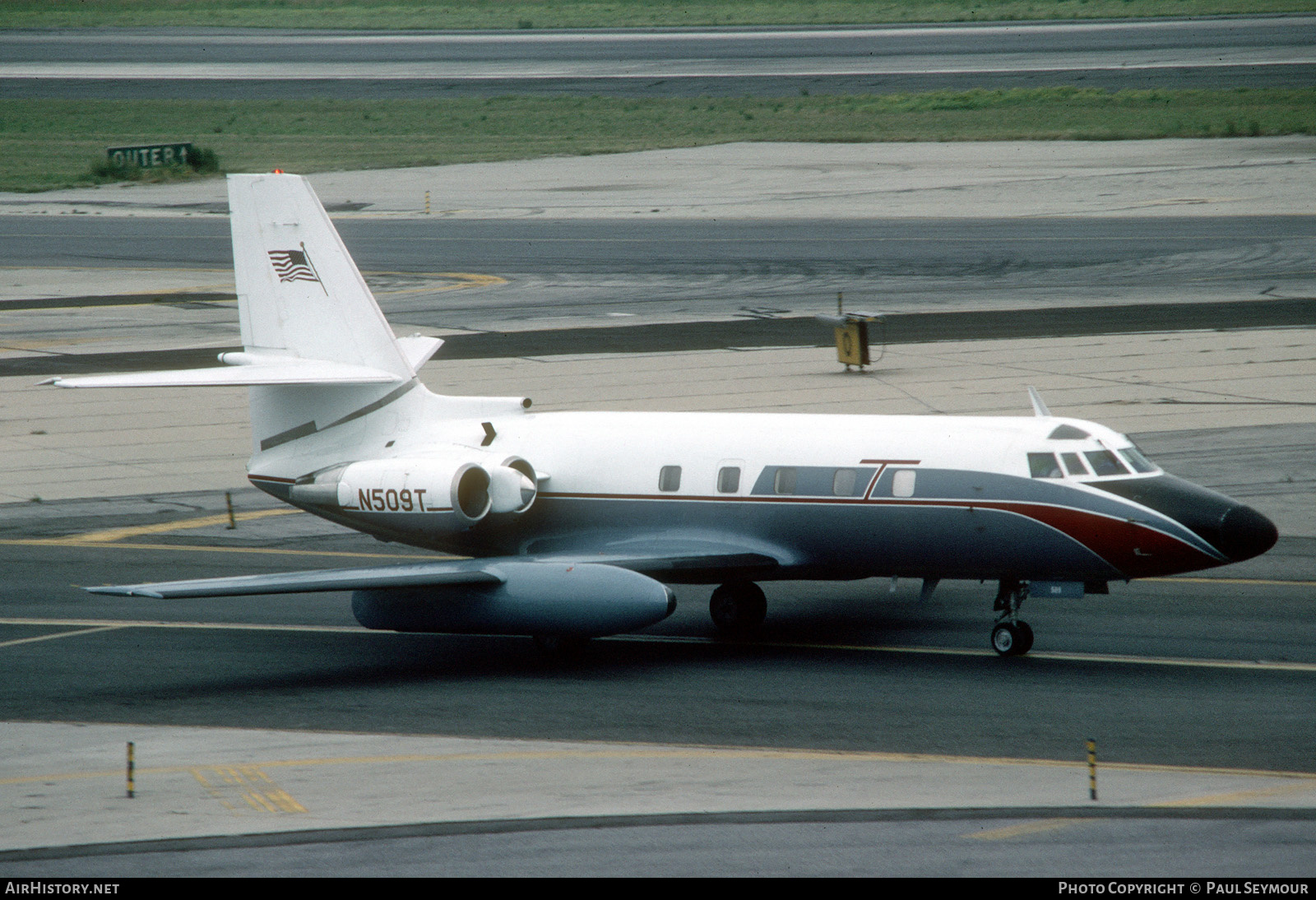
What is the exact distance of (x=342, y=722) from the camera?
67.8 feet

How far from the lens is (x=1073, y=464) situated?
2239 centimetres

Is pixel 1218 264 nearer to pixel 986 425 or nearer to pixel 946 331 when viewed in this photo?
pixel 946 331

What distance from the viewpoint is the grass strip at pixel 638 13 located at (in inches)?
6471

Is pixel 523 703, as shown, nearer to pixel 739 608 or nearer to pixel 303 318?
pixel 739 608

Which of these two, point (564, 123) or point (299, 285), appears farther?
point (564, 123)

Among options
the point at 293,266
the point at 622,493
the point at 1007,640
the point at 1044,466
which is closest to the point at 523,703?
the point at 622,493

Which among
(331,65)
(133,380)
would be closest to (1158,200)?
(133,380)

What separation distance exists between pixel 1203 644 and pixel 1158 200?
52.4 meters

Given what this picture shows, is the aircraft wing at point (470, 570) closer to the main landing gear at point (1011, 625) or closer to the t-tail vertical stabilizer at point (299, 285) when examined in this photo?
the main landing gear at point (1011, 625)

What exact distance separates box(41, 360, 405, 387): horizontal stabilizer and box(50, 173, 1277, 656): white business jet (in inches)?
2.5

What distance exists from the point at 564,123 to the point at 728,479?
3216 inches

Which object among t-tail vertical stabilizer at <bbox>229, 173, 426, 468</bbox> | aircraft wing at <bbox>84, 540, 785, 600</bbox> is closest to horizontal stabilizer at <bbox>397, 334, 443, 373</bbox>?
t-tail vertical stabilizer at <bbox>229, 173, 426, 468</bbox>

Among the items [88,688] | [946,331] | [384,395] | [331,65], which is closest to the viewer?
[88,688]
